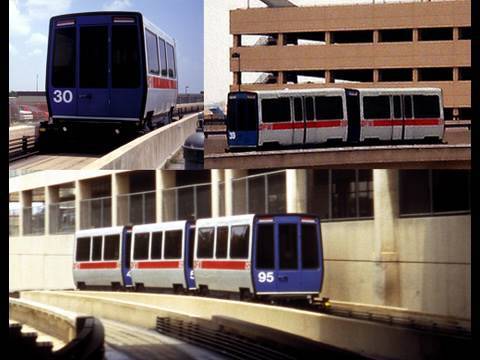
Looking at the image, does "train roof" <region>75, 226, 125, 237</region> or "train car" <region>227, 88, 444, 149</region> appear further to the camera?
"train car" <region>227, 88, 444, 149</region>

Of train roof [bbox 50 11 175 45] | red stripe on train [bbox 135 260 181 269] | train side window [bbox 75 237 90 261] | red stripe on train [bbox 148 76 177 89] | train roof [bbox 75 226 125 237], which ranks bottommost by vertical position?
red stripe on train [bbox 135 260 181 269]

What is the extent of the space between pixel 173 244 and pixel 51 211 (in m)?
0.37

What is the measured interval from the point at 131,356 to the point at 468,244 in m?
0.98

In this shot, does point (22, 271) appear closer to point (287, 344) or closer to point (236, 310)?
point (236, 310)

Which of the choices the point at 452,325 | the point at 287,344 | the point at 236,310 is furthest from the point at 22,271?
the point at 452,325

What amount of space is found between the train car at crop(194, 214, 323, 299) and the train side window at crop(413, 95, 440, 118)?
1.02m

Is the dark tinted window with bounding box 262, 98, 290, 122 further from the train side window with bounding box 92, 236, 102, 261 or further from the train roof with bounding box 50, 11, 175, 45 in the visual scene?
the train side window with bounding box 92, 236, 102, 261

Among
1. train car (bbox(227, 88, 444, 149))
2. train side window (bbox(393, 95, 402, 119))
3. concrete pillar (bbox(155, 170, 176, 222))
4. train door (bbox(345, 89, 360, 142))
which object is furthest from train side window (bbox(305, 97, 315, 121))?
concrete pillar (bbox(155, 170, 176, 222))

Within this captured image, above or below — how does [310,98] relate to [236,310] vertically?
above

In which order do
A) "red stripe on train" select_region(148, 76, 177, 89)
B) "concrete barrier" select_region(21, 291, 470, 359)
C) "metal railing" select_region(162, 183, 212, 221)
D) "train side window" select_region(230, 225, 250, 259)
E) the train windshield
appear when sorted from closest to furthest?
"concrete barrier" select_region(21, 291, 470, 359) → "train side window" select_region(230, 225, 250, 259) → "metal railing" select_region(162, 183, 212, 221) → "red stripe on train" select_region(148, 76, 177, 89) → the train windshield

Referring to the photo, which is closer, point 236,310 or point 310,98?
point 236,310

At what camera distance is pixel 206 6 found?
10.6 ft

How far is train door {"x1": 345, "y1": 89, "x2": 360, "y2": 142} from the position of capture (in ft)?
12.2

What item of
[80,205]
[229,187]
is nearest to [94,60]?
[80,205]
